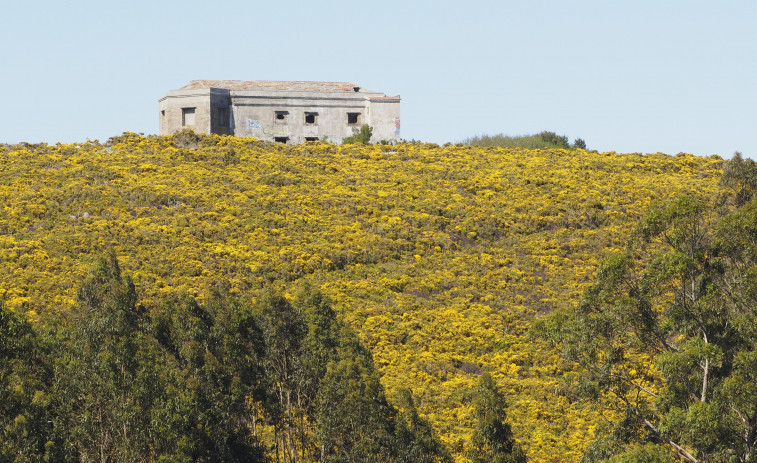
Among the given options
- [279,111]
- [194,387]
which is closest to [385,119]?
[279,111]

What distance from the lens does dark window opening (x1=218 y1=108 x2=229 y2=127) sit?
258 ft

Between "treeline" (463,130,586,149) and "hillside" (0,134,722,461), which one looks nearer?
"hillside" (0,134,722,461)

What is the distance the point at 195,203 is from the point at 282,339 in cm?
2966

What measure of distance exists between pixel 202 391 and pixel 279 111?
5122 cm

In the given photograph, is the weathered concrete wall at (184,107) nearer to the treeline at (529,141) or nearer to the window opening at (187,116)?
the window opening at (187,116)

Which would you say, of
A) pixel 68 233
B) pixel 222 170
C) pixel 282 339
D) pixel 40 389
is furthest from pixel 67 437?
pixel 222 170

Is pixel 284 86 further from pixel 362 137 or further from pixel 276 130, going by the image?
pixel 362 137

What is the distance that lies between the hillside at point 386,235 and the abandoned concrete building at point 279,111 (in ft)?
8.73

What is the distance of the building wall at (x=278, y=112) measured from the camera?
7775cm

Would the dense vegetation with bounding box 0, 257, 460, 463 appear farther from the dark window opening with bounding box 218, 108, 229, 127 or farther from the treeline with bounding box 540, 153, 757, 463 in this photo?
the dark window opening with bounding box 218, 108, 229, 127

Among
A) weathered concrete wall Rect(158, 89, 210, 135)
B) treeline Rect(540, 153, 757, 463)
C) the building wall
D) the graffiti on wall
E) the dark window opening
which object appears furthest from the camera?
the graffiti on wall

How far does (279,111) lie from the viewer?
7906cm

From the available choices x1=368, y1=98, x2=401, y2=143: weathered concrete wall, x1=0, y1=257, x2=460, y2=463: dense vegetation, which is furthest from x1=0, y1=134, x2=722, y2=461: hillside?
x1=0, y1=257, x2=460, y2=463: dense vegetation

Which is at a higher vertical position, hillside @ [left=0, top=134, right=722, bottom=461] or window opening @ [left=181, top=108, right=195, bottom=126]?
window opening @ [left=181, top=108, right=195, bottom=126]
